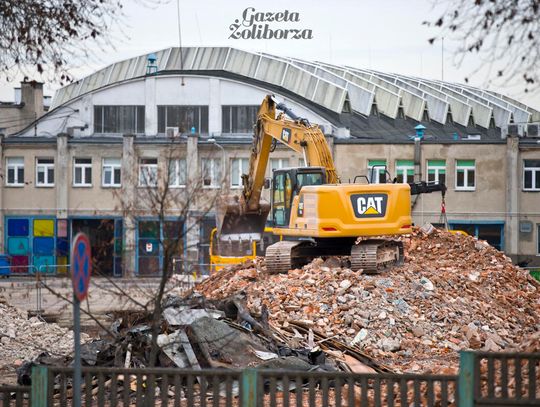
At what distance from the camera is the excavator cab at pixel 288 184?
27.6 meters

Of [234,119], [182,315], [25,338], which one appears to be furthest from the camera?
[234,119]

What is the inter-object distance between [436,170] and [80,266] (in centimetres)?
4814

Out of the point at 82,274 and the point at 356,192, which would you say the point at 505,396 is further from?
the point at 356,192

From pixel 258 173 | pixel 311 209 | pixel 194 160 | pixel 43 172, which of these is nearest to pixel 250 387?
pixel 311 209

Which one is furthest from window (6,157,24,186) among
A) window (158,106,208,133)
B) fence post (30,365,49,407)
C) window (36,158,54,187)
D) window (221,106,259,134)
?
fence post (30,365,49,407)

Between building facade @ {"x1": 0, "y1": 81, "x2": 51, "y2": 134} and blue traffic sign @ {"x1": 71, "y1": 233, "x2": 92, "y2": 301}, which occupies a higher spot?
building facade @ {"x1": 0, "y1": 81, "x2": 51, "y2": 134}

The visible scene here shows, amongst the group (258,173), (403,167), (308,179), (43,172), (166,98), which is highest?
(166,98)

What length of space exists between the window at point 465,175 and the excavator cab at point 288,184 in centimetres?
2952

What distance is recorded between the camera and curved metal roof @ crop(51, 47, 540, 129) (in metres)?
→ 68.2

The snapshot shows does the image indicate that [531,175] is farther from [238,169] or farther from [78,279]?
[78,279]

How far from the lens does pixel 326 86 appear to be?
67.0 metres

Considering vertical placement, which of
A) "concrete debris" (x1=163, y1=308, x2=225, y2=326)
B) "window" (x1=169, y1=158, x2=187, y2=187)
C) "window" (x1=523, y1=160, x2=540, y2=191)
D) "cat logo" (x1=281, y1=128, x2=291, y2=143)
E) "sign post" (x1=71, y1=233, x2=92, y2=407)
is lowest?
"concrete debris" (x1=163, y1=308, x2=225, y2=326)

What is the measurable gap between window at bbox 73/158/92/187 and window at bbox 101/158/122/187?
0.78 meters

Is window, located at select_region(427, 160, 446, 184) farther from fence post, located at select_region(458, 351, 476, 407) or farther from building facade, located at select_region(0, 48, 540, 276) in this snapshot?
fence post, located at select_region(458, 351, 476, 407)
